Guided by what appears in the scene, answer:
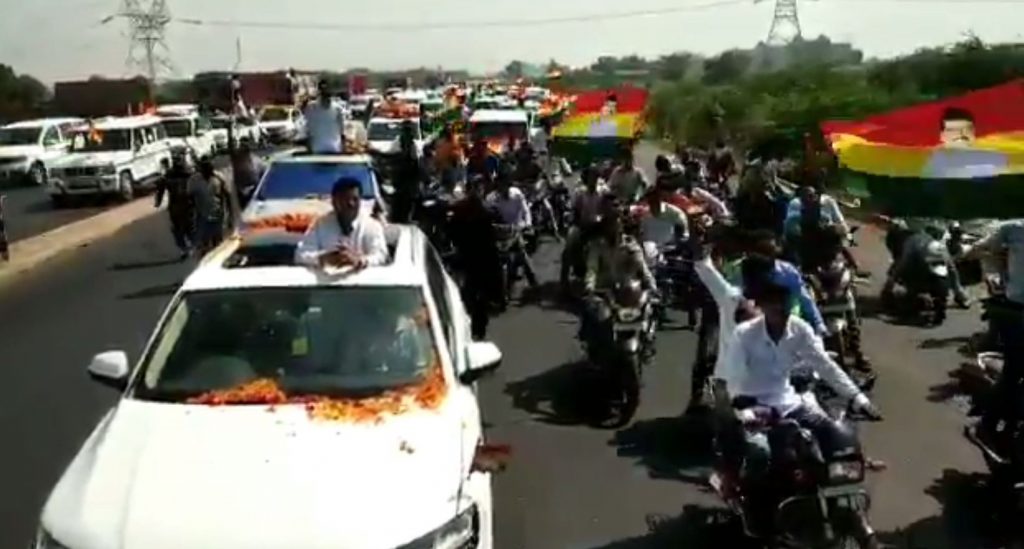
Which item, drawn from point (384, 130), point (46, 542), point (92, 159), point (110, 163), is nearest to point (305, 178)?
point (46, 542)

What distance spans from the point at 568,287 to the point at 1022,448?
7.22 meters

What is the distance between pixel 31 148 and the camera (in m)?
42.0

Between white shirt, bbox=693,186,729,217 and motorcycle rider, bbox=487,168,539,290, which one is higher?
white shirt, bbox=693,186,729,217

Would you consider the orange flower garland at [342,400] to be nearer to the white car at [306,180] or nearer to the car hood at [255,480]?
the car hood at [255,480]

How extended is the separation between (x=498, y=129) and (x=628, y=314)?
1858cm

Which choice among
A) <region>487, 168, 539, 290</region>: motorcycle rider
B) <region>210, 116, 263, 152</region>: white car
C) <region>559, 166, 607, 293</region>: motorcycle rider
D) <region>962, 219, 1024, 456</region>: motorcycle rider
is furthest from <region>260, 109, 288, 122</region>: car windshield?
<region>962, 219, 1024, 456</region>: motorcycle rider

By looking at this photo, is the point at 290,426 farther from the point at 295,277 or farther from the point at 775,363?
the point at 775,363

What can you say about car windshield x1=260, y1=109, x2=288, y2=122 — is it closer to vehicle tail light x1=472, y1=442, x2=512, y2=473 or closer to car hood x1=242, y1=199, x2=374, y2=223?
car hood x1=242, y1=199, x2=374, y2=223

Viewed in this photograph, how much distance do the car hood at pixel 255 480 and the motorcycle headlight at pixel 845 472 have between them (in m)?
1.68

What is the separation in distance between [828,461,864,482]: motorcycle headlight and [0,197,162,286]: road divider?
1551 centimetres

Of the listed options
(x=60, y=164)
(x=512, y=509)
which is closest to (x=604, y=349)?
(x=512, y=509)

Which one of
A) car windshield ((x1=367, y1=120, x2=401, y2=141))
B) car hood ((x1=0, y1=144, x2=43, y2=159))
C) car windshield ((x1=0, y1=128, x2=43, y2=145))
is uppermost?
car windshield ((x1=367, y1=120, x2=401, y2=141))

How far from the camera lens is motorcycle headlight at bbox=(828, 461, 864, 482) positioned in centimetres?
629

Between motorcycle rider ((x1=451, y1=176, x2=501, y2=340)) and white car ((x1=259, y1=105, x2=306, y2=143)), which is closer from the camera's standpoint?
motorcycle rider ((x1=451, y1=176, x2=501, y2=340))
